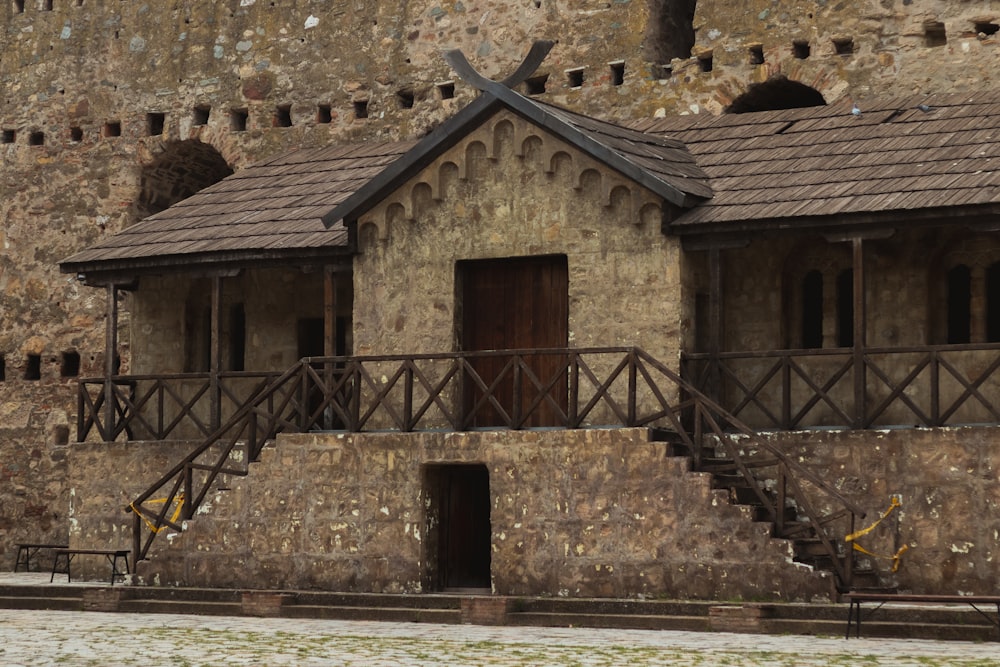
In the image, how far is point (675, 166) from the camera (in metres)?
19.6

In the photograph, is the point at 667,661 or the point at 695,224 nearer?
the point at 667,661

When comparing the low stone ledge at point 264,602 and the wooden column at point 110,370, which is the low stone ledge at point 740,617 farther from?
the wooden column at point 110,370

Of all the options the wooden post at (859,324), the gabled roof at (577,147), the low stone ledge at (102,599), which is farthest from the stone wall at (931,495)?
the low stone ledge at (102,599)

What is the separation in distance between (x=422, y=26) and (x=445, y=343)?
5.84m

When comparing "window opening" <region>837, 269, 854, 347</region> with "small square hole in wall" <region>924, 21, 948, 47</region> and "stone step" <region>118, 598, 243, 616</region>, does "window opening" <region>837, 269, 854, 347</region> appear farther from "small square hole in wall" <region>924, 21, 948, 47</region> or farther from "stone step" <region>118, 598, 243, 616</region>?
"stone step" <region>118, 598, 243, 616</region>

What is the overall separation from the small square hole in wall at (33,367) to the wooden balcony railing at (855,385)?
10.6 meters

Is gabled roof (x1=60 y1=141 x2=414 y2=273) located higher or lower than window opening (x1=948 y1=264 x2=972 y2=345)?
higher

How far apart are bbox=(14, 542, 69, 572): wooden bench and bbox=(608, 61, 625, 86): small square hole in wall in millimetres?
9152

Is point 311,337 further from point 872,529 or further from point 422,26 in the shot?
point 872,529

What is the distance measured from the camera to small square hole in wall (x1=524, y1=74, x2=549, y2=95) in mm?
23328

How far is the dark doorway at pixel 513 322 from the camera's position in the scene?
19.8m

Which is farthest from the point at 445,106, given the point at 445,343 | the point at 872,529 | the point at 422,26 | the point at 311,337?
the point at 872,529

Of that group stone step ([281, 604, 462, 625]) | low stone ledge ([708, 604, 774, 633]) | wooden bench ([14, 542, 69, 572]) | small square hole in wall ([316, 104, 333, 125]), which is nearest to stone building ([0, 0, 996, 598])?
small square hole in wall ([316, 104, 333, 125])

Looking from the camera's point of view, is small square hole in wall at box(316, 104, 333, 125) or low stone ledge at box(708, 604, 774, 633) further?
small square hole in wall at box(316, 104, 333, 125)
